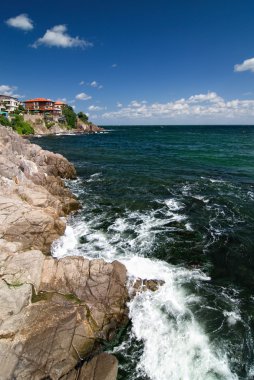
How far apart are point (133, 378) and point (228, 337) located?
5.37 meters

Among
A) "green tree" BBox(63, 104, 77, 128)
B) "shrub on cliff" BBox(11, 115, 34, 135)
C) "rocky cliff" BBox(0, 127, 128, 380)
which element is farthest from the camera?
"green tree" BBox(63, 104, 77, 128)

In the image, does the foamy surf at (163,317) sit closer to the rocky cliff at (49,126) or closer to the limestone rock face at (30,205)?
the limestone rock face at (30,205)

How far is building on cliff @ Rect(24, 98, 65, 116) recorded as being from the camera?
163125mm

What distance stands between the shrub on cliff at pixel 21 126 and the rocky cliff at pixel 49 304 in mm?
105788

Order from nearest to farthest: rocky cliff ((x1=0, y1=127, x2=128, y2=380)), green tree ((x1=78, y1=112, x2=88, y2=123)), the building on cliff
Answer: rocky cliff ((x1=0, y1=127, x2=128, y2=380)), the building on cliff, green tree ((x1=78, y1=112, x2=88, y2=123))

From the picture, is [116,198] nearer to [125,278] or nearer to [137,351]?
[125,278]

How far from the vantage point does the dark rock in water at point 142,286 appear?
16.6 meters

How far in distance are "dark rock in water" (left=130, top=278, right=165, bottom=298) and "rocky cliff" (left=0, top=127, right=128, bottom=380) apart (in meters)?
0.66

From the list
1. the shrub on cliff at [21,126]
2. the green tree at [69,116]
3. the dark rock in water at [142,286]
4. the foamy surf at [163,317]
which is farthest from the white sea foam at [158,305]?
the green tree at [69,116]

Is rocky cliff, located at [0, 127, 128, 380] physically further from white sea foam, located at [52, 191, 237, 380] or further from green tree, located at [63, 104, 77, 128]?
green tree, located at [63, 104, 77, 128]

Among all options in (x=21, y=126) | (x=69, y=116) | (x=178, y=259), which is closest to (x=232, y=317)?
(x=178, y=259)

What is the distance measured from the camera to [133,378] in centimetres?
1219

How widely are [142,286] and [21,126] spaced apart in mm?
118261

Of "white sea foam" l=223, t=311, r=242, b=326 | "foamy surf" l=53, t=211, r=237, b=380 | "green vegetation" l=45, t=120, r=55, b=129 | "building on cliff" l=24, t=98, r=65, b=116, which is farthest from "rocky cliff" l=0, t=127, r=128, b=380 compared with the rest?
"building on cliff" l=24, t=98, r=65, b=116
